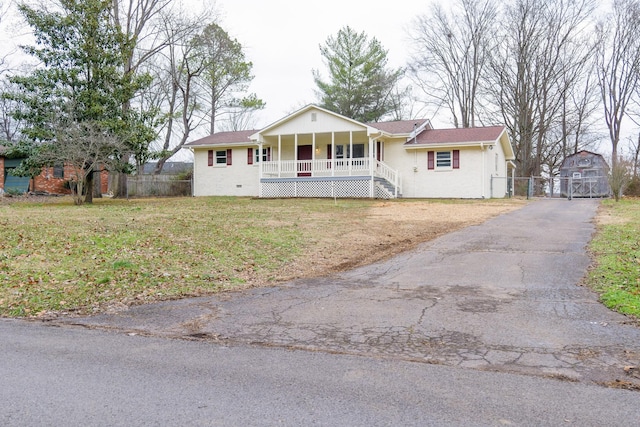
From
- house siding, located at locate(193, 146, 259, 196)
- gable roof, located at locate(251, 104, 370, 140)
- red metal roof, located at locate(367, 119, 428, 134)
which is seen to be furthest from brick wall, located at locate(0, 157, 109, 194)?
red metal roof, located at locate(367, 119, 428, 134)

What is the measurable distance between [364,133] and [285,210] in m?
9.65

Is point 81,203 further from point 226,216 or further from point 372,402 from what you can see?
point 372,402

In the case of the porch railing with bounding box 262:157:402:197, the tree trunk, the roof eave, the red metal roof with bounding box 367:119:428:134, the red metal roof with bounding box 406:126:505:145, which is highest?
the red metal roof with bounding box 367:119:428:134

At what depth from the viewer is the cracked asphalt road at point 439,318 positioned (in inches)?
169

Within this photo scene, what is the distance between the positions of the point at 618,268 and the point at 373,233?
5.86m

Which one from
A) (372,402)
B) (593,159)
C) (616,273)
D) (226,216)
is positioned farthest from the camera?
(593,159)

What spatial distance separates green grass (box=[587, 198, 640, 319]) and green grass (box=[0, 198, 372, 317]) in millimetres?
4740

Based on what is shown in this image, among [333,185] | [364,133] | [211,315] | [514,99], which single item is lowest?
[211,315]

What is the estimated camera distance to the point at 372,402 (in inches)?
132

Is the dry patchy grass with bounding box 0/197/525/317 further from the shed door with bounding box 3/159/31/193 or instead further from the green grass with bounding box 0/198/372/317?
the shed door with bounding box 3/159/31/193

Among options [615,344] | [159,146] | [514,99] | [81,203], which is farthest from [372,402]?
[159,146]

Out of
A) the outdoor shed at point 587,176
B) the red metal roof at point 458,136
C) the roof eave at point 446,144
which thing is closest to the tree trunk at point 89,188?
the roof eave at point 446,144

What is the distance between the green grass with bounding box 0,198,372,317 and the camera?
673 cm

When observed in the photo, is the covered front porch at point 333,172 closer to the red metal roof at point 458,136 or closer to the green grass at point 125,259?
the red metal roof at point 458,136
